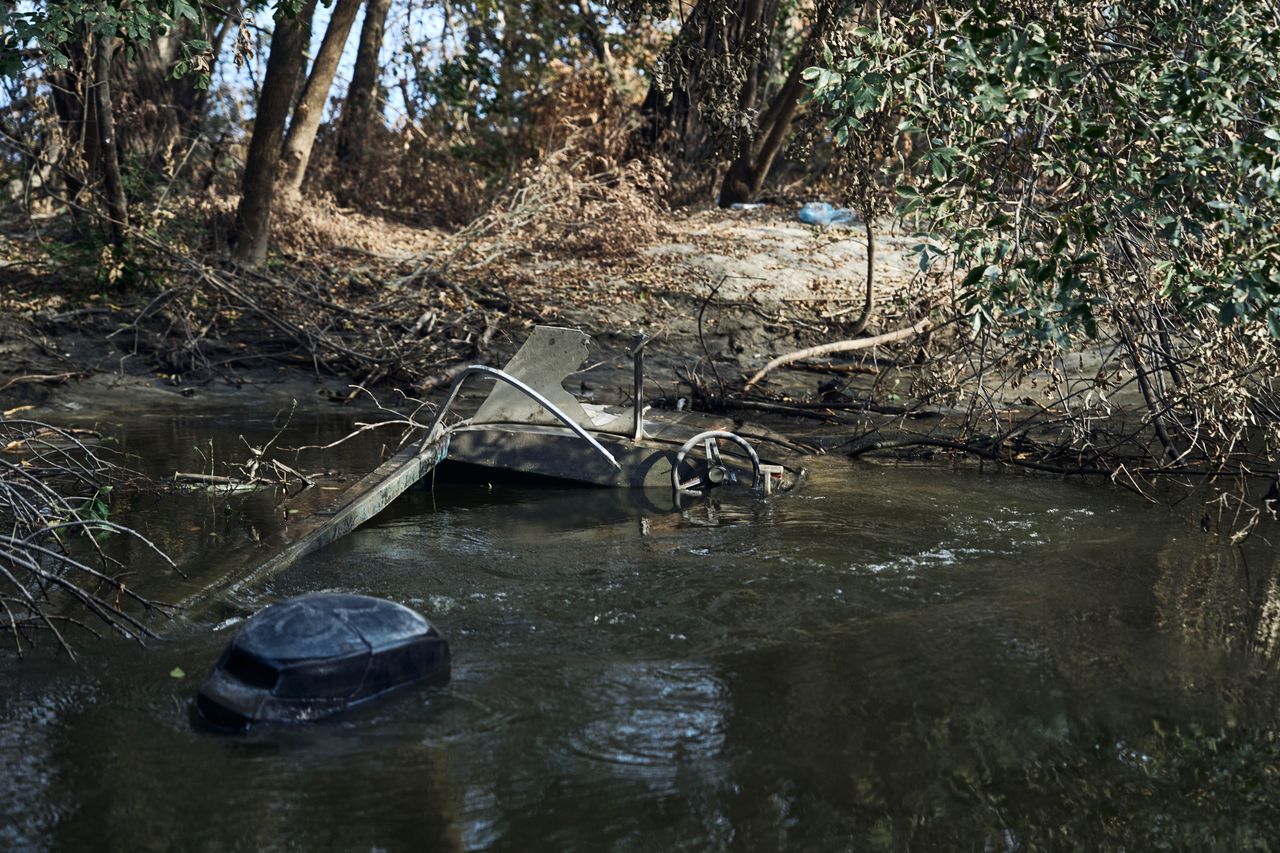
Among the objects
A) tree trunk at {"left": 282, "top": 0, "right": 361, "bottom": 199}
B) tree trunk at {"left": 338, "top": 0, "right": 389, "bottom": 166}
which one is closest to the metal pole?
tree trunk at {"left": 282, "top": 0, "right": 361, "bottom": 199}

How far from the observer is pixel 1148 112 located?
19.9 ft

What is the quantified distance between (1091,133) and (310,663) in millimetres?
3829

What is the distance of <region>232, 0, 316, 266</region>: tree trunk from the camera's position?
13352mm

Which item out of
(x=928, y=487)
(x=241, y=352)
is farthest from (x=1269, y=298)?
(x=241, y=352)

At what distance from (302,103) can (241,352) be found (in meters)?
3.85

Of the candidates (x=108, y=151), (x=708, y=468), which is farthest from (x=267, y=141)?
(x=708, y=468)

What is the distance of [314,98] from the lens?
15.1 metres

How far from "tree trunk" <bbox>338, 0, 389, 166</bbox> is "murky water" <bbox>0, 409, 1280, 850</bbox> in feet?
38.7

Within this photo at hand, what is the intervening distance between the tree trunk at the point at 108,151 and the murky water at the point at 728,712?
6.63 meters

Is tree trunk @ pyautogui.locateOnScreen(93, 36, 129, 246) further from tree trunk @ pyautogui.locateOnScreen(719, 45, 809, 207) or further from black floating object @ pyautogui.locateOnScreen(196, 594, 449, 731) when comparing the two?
black floating object @ pyautogui.locateOnScreen(196, 594, 449, 731)

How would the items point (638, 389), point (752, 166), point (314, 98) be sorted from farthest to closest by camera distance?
1. point (752, 166)
2. point (314, 98)
3. point (638, 389)

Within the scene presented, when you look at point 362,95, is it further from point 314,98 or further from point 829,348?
point 829,348

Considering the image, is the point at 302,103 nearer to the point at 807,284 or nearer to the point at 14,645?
the point at 807,284

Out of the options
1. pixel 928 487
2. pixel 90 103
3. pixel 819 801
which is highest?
pixel 90 103
